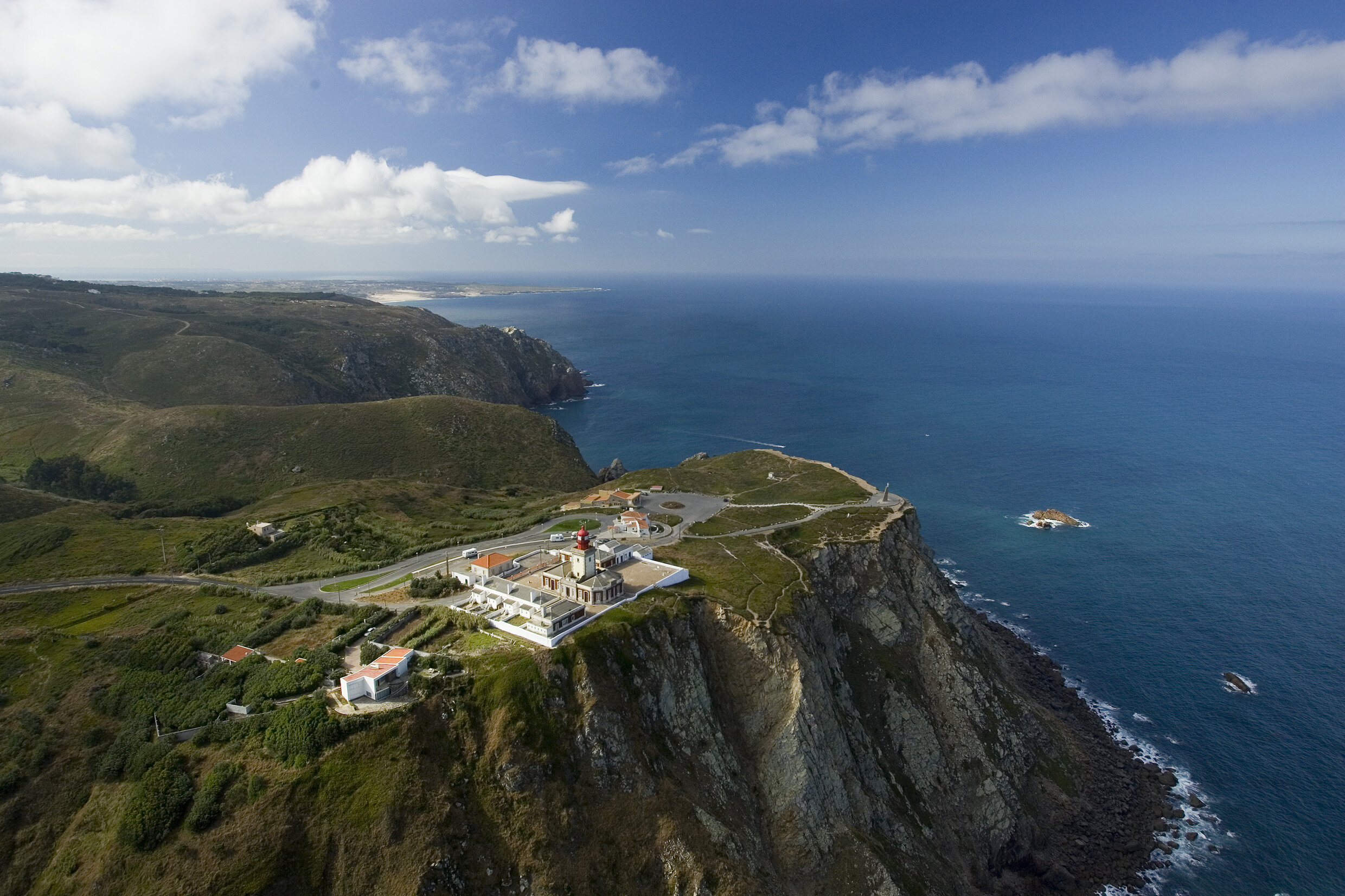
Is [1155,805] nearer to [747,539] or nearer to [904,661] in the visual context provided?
[904,661]

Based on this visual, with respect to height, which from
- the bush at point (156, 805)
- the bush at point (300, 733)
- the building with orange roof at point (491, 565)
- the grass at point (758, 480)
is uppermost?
the building with orange roof at point (491, 565)

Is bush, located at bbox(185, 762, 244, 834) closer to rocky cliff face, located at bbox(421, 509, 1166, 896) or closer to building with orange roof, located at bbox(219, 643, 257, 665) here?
building with orange roof, located at bbox(219, 643, 257, 665)

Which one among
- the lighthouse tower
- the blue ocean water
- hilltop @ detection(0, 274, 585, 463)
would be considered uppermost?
hilltop @ detection(0, 274, 585, 463)

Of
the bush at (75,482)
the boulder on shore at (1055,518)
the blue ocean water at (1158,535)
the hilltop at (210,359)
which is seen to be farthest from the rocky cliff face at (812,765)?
the hilltop at (210,359)

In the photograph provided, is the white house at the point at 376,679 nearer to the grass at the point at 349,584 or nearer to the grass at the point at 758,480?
the grass at the point at 349,584

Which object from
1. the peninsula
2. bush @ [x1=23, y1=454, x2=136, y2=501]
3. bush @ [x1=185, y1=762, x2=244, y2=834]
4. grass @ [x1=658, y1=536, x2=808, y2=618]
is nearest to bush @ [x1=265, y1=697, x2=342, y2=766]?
the peninsula

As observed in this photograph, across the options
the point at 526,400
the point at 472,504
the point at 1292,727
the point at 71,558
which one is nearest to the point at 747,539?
the point at 472,504
